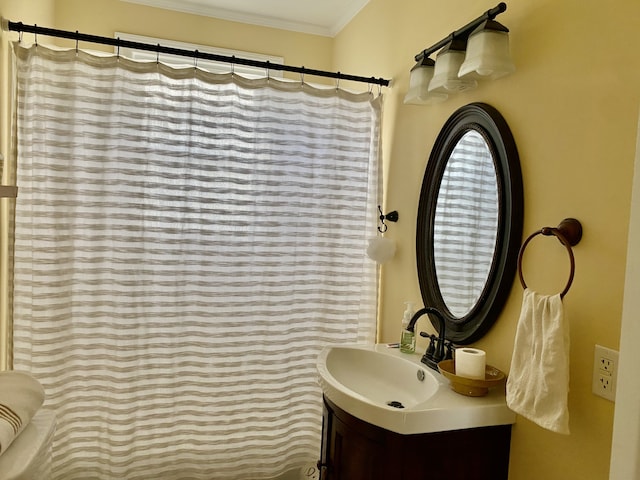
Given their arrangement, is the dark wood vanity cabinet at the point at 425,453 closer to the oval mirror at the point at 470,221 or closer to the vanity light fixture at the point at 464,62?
the oval mirror at the point at 470,221

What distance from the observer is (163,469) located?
2318 mm

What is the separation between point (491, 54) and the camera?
4.91ft

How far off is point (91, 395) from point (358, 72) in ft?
7.73

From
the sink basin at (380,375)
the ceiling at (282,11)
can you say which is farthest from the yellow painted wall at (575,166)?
the ceiling at (282,11)

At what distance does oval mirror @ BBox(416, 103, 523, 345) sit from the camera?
5.16 feet

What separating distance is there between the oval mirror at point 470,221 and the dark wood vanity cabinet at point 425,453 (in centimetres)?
38

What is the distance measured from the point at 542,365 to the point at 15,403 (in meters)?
1.29

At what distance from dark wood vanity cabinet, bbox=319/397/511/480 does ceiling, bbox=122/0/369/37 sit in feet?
8.19

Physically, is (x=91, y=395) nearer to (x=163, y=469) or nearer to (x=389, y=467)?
(x=163, y=469)

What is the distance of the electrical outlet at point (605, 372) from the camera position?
3.77 ft

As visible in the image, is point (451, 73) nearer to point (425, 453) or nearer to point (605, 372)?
point (605, 372)

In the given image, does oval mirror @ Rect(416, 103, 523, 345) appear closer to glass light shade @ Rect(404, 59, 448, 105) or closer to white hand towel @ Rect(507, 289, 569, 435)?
glass light shade @ Rect(404, 59, 448, 105)

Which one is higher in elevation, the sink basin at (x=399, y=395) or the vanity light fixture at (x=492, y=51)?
the vanity light fixture at (x=492, y=51)

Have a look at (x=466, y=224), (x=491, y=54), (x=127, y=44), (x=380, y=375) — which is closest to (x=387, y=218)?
(x=466, y=224)
